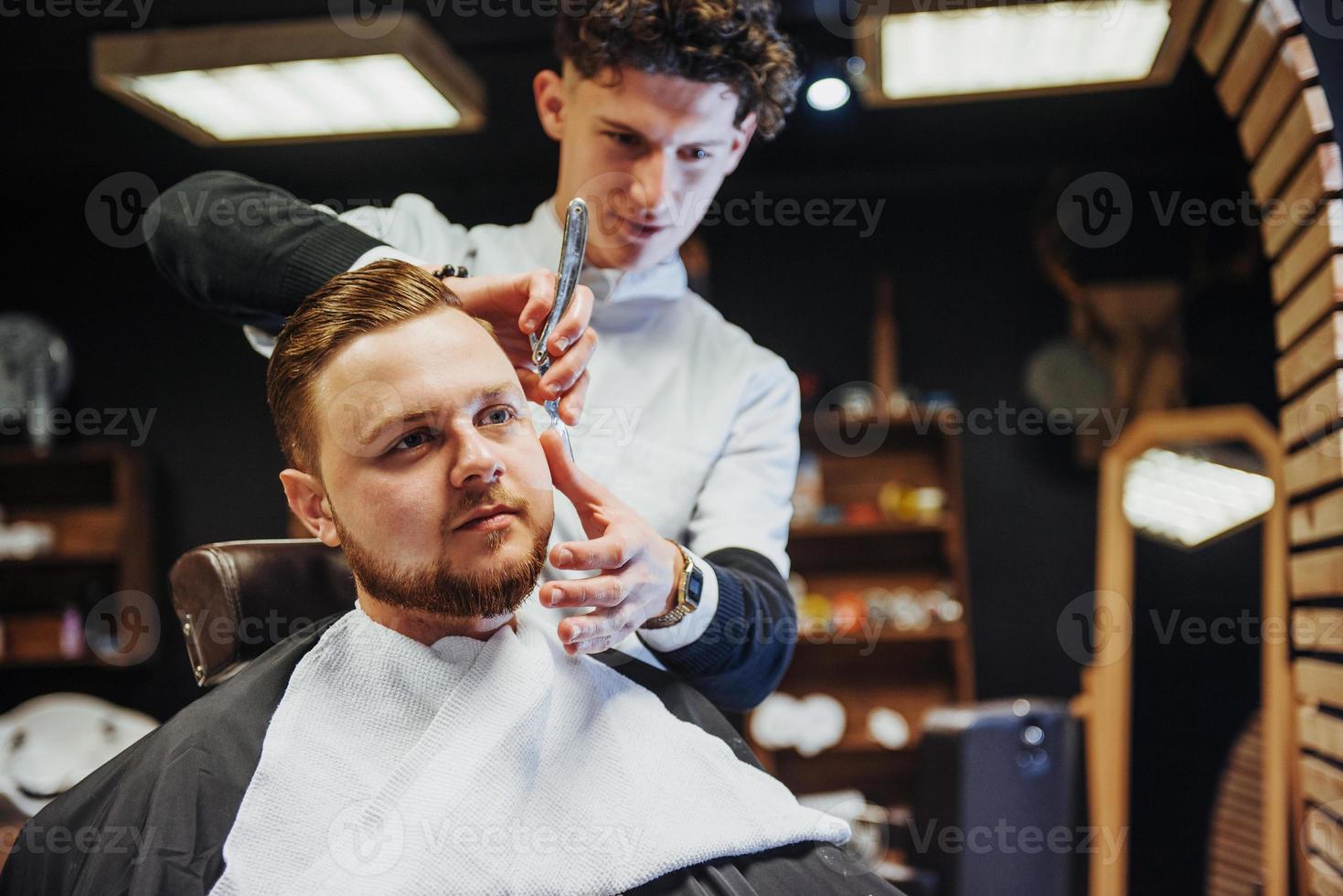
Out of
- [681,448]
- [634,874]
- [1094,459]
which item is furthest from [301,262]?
[1094,459]

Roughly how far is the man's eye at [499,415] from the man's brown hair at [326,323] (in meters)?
0.15

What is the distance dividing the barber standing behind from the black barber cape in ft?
0.86

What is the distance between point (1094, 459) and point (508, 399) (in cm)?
445

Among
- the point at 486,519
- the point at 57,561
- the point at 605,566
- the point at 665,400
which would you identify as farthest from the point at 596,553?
the point at 57,561

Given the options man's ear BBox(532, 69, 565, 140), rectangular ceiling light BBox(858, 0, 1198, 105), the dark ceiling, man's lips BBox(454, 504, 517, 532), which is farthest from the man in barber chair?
the dark ceiling

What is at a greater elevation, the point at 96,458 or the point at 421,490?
the point at 96,458

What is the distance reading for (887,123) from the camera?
191 inches

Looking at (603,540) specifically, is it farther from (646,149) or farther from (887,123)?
(887,123)

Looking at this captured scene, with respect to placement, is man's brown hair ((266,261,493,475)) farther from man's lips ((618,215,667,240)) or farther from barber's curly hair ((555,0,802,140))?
barber's curly hair ((555,0,802,140))

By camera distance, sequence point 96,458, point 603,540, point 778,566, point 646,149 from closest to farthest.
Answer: point 603,540 < point 646,149 < point 778,566 < point 96,458

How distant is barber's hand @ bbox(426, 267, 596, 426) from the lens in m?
1.24

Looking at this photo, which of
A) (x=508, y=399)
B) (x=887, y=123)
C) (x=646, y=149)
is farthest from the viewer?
(x=887, y=123)

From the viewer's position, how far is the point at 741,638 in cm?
136

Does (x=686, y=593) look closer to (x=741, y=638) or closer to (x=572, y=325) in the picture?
(x=741, y=638)
